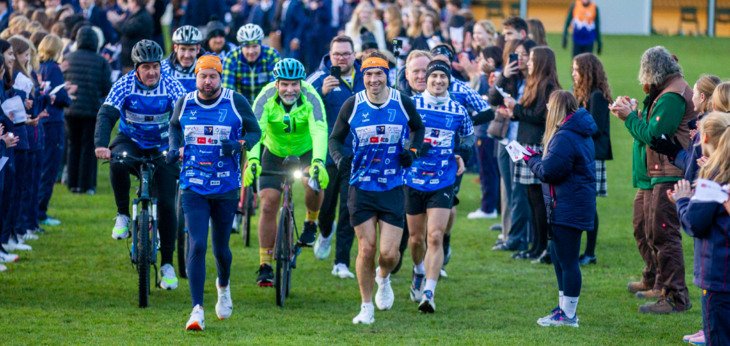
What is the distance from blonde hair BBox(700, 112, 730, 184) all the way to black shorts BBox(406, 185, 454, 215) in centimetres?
338

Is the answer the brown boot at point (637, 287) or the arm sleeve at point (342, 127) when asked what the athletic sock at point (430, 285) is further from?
the brown boot at point (637, 287)

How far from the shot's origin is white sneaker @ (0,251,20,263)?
1322 centimetres

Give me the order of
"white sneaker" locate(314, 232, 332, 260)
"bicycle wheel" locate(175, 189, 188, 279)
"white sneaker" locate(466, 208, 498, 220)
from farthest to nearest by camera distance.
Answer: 1. "white sneaker" locate(466, 208, 498, 220)
2. "white sneaker" locate(314, 232, 332, 260)
3. "bicycle wheel" locate(175, 189, 188, 279)

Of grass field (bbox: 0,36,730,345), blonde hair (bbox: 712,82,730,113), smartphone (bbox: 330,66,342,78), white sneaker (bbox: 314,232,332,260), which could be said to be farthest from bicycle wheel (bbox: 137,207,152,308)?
blonde hair (bbox: 712,82,730,113)

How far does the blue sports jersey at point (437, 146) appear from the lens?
11.2m

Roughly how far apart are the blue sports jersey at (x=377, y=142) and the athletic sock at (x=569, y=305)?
165cm

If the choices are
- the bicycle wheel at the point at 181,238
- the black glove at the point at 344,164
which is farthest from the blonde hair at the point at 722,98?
the bicycle wheel at the point at 181,238

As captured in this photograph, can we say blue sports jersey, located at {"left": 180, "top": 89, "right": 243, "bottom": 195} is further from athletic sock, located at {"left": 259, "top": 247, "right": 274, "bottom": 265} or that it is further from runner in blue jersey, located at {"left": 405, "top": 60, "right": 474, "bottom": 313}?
athletic sock, located at {"left": 259, "top": 247, "right": 274, "bottom": 265}

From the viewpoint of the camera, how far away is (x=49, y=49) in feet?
50.3

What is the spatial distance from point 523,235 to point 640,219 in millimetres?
2784

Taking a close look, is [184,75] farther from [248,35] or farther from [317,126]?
[317,126]

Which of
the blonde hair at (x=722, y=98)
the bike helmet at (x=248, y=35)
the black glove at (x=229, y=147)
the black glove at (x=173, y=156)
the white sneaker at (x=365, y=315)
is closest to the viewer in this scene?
the blonde hair at (x=722, y=98)

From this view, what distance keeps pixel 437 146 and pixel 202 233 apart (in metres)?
2.30

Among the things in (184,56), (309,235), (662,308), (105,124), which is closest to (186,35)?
(184,56)
